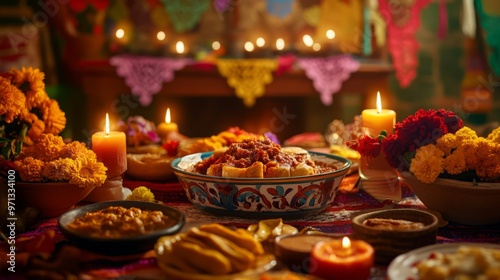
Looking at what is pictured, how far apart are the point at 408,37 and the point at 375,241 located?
4268 millimetres

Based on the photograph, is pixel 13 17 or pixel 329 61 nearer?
pixel 329 61

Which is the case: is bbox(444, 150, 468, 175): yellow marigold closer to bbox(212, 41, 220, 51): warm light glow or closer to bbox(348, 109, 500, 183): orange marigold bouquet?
bbox(348, 109, 500, 183): orange marigold bouquet

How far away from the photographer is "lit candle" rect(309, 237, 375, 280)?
1.24 m

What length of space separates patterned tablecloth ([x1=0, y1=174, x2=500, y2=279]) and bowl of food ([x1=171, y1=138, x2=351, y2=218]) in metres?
0.04

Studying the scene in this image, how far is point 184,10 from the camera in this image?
18.4ft

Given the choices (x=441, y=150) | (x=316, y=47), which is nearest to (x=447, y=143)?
(x=441, y=150)

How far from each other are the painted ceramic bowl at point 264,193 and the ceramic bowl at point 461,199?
0.23 metres

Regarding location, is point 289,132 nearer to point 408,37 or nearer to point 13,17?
point 408,37

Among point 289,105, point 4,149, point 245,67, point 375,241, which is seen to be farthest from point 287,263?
point 289,105

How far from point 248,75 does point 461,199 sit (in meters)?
3.30

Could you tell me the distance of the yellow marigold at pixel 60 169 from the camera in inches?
69.0

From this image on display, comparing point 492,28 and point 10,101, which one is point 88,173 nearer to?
point 10,101

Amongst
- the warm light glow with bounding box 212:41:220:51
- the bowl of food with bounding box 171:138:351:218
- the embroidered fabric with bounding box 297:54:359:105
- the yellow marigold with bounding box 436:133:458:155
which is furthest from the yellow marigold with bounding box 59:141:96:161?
the warm light glow with bounding box 212:41:220:51

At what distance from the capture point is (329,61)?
16.5 ft
